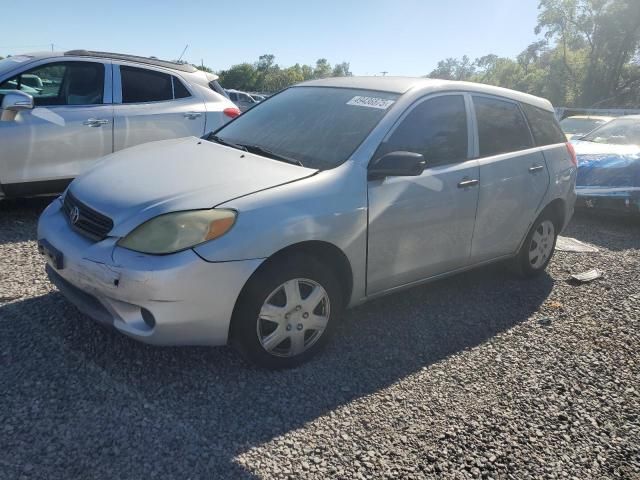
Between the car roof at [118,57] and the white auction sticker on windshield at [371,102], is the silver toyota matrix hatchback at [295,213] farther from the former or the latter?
the car roof at [118,57]

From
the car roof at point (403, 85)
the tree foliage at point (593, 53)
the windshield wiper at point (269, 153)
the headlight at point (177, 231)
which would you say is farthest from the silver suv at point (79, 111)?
the tree foliage at point (593, 53)

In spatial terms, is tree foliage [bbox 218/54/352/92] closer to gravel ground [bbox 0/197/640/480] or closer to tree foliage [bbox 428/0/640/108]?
tree foliage [bbox 428/0/640/108]

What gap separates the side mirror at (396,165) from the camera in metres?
3.15

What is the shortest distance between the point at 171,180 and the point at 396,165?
1.29 meters

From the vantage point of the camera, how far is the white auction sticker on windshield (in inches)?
139

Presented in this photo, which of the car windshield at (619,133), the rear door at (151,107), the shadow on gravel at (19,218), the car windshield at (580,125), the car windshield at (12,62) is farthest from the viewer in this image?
the car windshield at (580,125)

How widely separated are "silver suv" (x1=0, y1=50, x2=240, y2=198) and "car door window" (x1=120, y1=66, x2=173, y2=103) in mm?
10

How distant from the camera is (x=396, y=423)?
2715 mm

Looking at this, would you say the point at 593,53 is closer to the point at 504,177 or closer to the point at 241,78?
the point at 504,177

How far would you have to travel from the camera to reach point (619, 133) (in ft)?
28.2

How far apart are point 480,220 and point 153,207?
2371 millimetres

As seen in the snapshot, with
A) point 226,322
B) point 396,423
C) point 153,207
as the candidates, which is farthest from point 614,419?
point 153,207

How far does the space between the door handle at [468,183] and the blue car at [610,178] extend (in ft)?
14.1

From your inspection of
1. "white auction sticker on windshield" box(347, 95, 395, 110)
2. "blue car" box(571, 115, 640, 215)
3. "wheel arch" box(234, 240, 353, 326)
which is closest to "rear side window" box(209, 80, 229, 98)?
"white auction sticker on windshield" box(347, 95, 395, 110)
